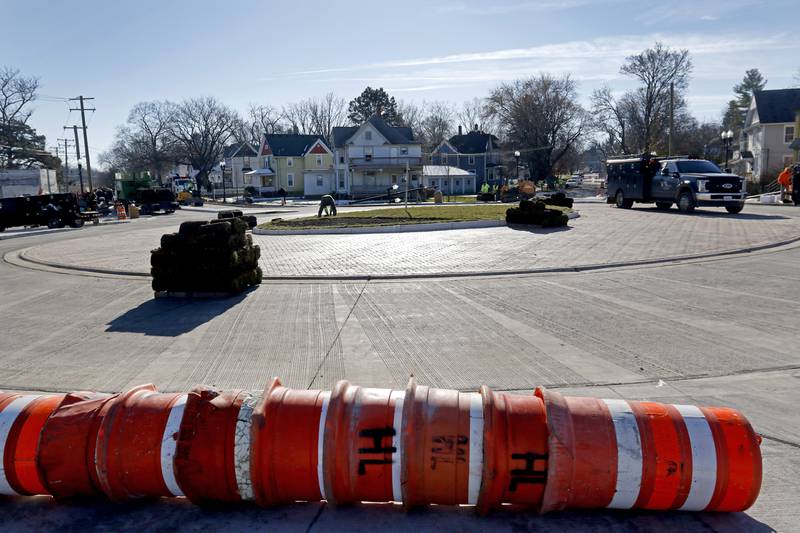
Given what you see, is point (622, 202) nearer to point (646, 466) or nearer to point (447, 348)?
point (447, 348)

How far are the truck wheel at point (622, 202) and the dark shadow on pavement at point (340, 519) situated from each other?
26.5 m

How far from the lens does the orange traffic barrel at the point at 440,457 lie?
336 centimetres

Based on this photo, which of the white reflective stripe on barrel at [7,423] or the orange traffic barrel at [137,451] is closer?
the orange traffic barrel at [137,451]

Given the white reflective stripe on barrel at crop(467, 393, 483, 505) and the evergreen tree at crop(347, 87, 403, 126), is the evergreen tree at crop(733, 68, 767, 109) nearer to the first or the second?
the evergreen tree at crop(347, 87, 403, 126)

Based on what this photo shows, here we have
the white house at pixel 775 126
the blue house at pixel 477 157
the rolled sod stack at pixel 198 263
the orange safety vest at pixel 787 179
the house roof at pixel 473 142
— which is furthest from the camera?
the house roof at pixel 473 142

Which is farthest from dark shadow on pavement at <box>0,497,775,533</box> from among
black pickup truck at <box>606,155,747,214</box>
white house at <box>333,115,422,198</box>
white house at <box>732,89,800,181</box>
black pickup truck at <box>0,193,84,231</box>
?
white house at <box>333,115,422,198</box>

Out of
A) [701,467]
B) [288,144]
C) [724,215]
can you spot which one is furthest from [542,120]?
[701,467]

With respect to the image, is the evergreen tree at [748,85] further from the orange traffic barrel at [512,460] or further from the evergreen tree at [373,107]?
the orange traffic barrel at [512,460]

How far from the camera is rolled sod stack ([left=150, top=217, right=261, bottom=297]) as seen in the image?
409 inches

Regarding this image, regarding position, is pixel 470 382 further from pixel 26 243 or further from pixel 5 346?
pixel 26 243

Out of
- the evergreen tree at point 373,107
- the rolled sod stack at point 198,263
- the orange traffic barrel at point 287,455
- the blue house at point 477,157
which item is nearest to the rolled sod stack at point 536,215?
the rolled sod stack at point 198,263

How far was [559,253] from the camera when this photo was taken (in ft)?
46.5

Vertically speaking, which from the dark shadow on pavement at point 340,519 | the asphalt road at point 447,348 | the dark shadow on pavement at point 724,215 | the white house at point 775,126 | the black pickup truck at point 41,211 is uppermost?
the white house at point 775,126

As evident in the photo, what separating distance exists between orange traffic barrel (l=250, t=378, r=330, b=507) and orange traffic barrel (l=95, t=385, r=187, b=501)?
529mm
